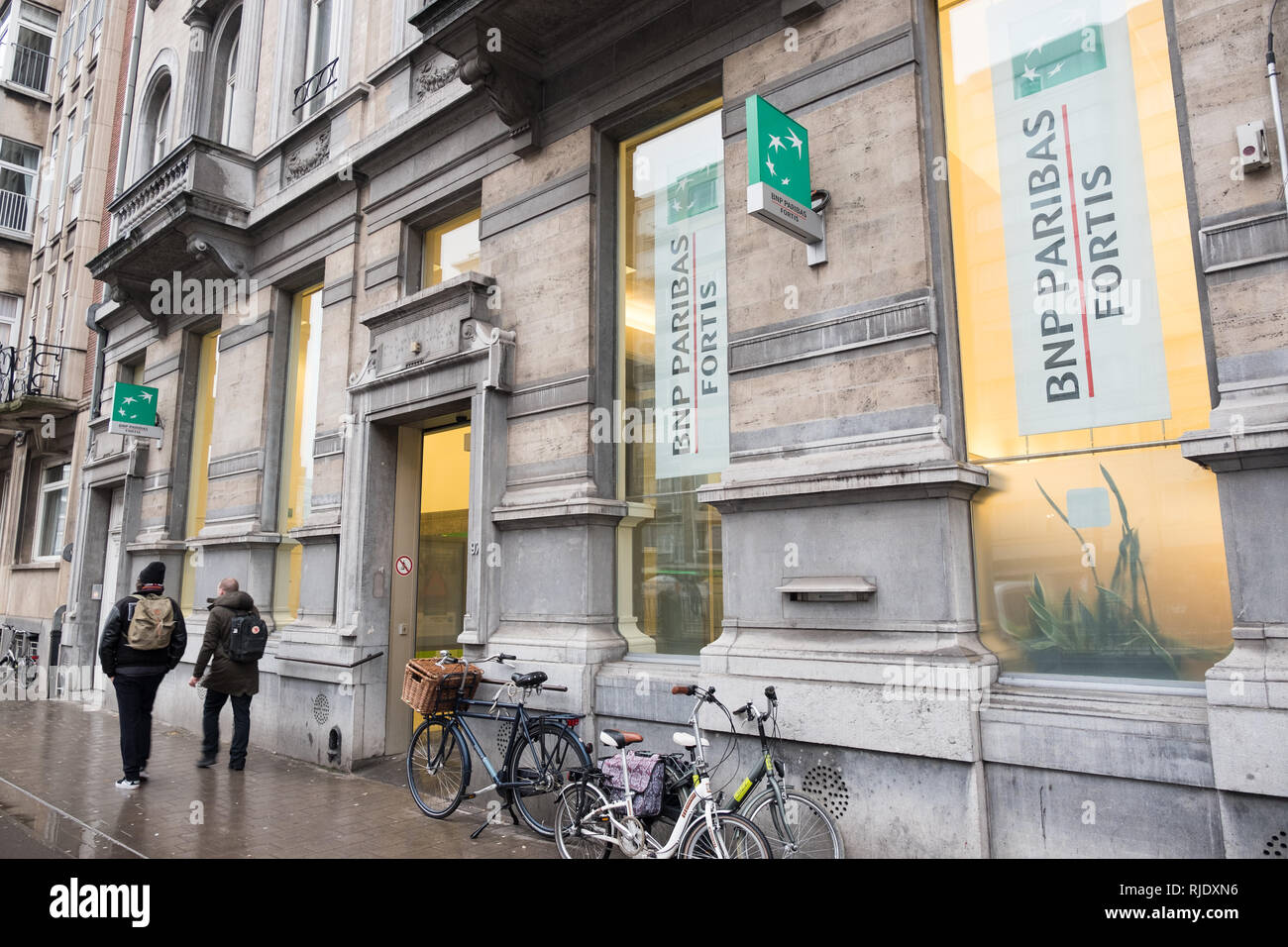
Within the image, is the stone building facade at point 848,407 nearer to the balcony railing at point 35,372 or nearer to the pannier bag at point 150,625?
the pannier bag at point 150,625

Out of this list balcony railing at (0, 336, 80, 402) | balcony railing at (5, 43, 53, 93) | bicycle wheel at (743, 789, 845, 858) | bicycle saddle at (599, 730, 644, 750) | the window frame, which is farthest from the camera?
balcony railing at (5, 43, 53, 93)

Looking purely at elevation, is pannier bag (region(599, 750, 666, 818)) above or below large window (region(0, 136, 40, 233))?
below

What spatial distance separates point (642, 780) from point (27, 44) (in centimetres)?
2673

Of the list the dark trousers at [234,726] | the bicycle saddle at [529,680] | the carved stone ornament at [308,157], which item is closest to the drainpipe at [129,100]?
the carved stone ornament at [308,157]

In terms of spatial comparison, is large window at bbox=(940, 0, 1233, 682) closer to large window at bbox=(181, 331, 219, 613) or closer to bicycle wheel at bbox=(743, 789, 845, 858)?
bicycle wheel at bbox=(743, 789, 845, 858)

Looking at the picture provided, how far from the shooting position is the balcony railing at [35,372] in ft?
57.9

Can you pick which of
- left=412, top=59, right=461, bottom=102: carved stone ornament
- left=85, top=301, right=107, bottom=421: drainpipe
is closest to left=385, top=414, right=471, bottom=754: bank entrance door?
left=412, top=59, right=461, bottom=102: carved stone ornament

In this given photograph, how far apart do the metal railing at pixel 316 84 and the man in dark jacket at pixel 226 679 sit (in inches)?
269

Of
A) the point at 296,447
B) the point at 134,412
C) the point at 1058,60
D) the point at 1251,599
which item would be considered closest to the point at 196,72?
the point at 134,412

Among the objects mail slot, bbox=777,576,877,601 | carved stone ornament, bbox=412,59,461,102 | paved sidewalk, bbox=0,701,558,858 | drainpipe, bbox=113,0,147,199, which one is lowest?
paved sidewalk, bbox=0,701,558,858

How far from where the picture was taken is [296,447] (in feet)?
36.5

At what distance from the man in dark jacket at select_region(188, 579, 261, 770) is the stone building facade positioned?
707 mm

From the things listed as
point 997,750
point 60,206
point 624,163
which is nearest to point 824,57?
point 624,163

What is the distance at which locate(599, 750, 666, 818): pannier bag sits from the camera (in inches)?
201
